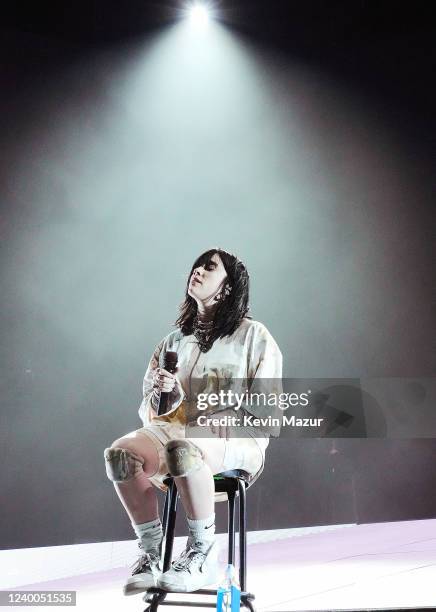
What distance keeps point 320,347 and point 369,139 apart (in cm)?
117

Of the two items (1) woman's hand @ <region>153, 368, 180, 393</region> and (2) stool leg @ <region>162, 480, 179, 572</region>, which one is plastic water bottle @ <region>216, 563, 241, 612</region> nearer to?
(2) stool leg @ <region>162, 480, 179, 572</region>

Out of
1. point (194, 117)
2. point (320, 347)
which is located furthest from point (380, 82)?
point (320, 347)

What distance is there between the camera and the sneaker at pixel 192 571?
1764 millimetres

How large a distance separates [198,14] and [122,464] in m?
2.62

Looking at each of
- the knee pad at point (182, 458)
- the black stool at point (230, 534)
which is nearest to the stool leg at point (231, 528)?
the black stool at point (230, 534)

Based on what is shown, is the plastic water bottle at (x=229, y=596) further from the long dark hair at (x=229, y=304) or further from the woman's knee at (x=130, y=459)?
the long dark hair at (x=229, y=304)

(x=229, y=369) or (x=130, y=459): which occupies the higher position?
(x=229, y=369)

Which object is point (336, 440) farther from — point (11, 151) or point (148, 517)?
point (11, 151)

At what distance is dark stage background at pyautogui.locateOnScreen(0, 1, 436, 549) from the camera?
2.82 metres

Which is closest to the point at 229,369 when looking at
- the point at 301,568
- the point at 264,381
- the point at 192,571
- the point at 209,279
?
the point at 264,381

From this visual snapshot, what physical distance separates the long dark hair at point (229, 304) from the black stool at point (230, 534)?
0.54 m

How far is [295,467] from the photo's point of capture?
312 centimetres

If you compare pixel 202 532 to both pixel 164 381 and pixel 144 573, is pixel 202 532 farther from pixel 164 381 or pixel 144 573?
pixel 164 381

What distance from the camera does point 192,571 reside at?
70.5 inches
